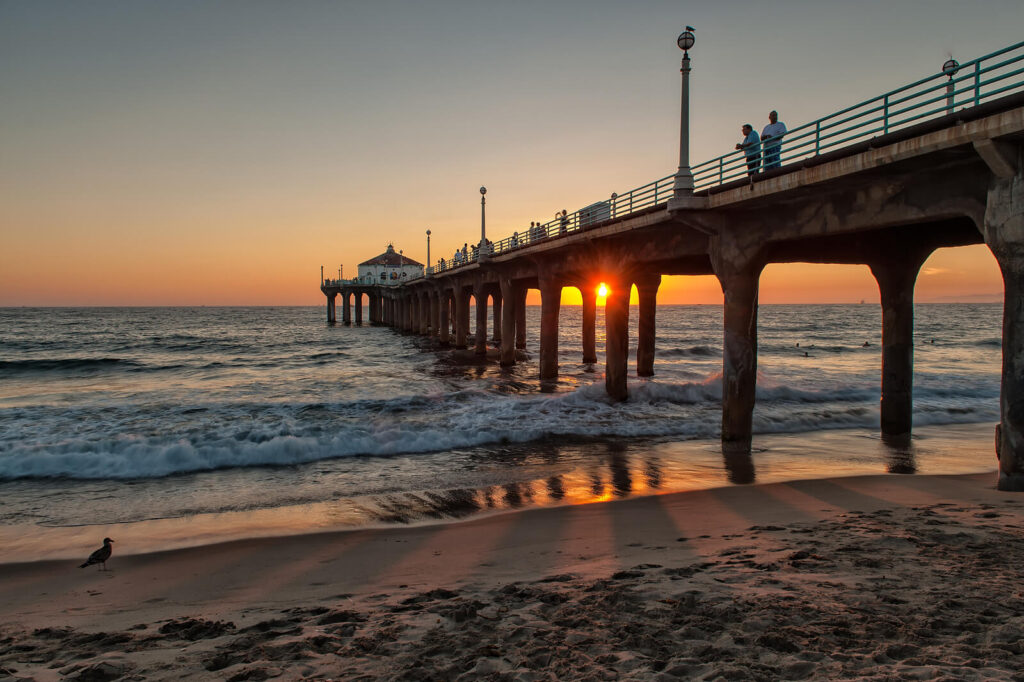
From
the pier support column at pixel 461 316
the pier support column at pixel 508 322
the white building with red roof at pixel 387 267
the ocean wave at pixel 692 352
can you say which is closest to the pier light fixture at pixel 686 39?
the pier support column at pixel 508 322

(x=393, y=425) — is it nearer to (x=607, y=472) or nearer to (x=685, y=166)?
(x=607, y=472)

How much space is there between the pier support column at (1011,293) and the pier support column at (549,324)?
19896 mm

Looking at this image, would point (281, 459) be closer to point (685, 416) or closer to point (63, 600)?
point (63, 600)

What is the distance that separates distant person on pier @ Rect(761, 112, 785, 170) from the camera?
11116 mm

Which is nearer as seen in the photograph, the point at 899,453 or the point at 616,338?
the point at 899,453

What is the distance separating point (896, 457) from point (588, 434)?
7077 millimetres

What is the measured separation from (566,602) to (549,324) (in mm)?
23163

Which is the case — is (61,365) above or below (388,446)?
above

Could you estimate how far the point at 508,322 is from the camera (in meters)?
34.1

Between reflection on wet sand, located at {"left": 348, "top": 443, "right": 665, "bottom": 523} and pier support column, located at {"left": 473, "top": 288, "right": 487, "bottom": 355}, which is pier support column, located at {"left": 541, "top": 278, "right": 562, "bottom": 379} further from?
reflection on wet sand, located at {"left": 348, "top": 443, "right": 665, "bottom": 523}

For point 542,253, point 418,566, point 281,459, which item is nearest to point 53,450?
point 281,459

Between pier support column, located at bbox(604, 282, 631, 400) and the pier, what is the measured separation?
4cm

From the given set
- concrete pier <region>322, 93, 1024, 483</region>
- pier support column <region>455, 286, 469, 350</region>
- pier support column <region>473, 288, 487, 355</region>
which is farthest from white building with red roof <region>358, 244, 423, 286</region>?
concrete pier <region>322, 93, 1024, 483</region>

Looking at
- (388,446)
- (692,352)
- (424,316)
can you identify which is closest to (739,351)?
(388,446)
